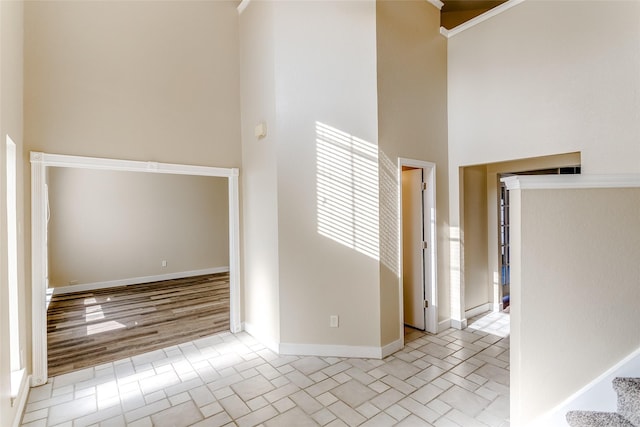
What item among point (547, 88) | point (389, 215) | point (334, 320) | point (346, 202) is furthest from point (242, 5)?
point (334, 320)

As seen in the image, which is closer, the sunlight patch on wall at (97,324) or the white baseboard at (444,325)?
the white baseboard at (444,325)

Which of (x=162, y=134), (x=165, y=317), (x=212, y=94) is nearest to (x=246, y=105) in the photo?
(x=212, y=94)

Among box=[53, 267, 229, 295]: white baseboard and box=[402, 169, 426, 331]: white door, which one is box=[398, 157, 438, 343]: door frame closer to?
box=[402, 169, 426, 331]: white door

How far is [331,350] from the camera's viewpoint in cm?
333

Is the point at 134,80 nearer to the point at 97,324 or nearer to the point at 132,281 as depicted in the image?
the point at 97,324

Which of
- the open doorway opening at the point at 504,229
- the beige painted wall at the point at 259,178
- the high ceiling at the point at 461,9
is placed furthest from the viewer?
the high ceiling at the point at 461,9

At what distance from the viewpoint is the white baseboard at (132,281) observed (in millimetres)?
5955

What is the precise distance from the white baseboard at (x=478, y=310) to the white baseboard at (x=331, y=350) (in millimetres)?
1741

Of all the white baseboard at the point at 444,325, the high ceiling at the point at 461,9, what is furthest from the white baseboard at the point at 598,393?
the high ceiling at the point at 461,9

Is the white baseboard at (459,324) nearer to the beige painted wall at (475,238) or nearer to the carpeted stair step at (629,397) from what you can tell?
the beige painted wall at (475,238)

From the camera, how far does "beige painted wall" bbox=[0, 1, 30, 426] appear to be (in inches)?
78.5

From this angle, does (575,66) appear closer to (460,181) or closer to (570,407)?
(460,181)

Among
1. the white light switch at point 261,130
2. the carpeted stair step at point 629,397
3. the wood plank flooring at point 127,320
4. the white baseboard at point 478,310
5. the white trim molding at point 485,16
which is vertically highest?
the white trim molding at point 485,16

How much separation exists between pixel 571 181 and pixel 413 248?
91.6 inches
